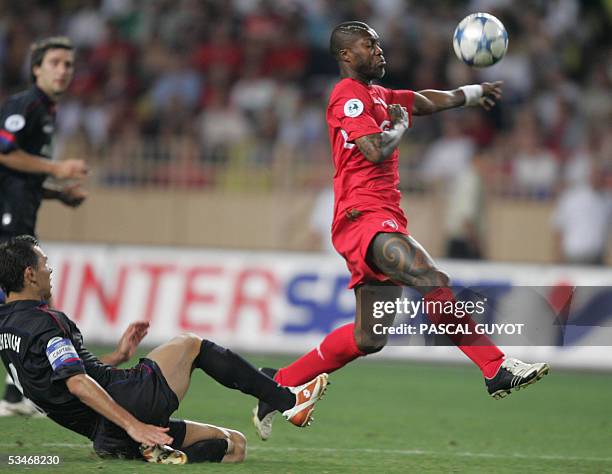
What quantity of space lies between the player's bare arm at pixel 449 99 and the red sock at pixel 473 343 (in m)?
1.39

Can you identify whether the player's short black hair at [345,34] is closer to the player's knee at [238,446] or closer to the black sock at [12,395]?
the player's knee at [238,446]

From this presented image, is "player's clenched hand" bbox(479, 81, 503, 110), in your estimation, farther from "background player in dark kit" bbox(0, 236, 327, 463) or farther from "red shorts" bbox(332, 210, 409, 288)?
"background player in dark kit" bbox(0, 236, 327, 463)

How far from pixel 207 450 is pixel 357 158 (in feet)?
6.18

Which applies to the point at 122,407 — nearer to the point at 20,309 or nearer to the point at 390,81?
the point at 20,309

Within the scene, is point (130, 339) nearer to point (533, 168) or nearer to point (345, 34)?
point (345, 34)

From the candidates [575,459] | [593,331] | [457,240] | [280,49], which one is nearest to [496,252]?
[457,240]

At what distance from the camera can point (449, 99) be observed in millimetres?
7594

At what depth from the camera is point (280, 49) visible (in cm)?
1655

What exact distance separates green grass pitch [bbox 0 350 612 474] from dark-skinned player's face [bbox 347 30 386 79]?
2.27 metres

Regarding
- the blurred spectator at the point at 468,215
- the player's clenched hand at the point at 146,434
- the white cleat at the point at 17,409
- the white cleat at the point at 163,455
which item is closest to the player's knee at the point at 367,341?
the white cleat at the point at 163,455

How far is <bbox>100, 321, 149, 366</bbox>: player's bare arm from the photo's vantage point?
651 cm

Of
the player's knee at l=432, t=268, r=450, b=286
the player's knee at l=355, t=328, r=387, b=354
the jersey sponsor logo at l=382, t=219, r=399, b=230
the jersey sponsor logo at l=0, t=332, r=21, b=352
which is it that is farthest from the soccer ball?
the jersey sponsor logo at l=0, t=332, r=21, b=352

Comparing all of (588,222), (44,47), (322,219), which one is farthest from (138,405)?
(588,222)

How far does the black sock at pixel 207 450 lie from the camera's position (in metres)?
6.42
